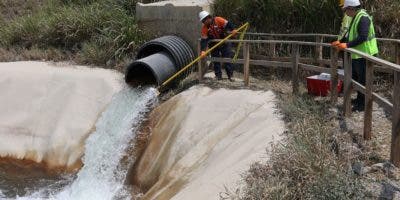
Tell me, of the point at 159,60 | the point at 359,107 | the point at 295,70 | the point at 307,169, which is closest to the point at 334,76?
the point at 359,107

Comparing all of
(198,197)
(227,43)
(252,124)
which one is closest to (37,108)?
(227,43)

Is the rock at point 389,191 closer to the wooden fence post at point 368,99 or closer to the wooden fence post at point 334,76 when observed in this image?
the wooden fence post at point 368,99

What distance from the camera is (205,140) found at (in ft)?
27.8

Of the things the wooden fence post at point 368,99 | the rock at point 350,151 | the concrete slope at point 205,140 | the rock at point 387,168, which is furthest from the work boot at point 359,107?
the rock at point 387,168

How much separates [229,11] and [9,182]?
598 centimetres

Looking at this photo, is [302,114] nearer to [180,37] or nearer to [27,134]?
[180,37]

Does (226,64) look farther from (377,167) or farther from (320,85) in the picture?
(377,167)

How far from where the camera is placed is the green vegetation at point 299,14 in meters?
10.6

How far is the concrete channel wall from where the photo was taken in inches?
465

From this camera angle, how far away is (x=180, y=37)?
39.8 feet

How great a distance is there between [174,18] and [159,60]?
1.65 meters

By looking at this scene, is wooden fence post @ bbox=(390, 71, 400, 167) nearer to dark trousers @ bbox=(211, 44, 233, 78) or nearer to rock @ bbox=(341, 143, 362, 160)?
rock @ bbox=(341, 143, 362, 160)

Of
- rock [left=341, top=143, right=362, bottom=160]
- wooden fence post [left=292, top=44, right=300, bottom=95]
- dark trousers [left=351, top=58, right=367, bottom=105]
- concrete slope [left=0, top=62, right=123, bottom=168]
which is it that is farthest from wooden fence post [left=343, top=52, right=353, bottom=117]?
concrete slope [left=0, top=62, right=123, bottom=168]

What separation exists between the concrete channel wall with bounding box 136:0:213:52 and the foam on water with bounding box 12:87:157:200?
1825 millimetres
